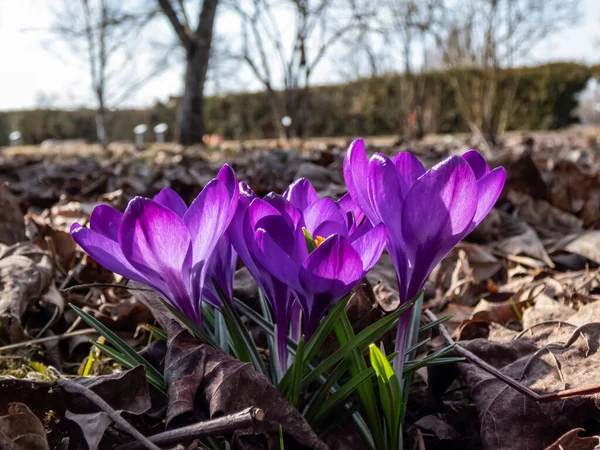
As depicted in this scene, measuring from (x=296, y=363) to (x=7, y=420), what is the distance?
0.36 meters

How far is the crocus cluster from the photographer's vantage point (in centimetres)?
69

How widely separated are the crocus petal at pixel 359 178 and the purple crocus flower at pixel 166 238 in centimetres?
15

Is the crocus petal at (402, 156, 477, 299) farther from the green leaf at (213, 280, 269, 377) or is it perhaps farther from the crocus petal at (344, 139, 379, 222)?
the green leaf at (213, 280, 269, 377)

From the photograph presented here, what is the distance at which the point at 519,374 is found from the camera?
946 mm

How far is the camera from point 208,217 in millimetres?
718

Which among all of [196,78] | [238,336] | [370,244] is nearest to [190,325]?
[238,336]

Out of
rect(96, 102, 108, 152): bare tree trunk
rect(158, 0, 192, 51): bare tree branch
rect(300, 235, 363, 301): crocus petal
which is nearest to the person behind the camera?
rect(300, 235, 363, 301): crocus petal

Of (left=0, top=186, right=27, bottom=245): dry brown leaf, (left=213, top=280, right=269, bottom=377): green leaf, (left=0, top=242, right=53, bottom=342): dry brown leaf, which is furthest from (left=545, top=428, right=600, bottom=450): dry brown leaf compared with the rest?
(left=0, top=186, right=27, bottom=245): dry brown leaf

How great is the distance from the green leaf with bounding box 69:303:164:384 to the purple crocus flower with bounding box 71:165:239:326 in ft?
0.41

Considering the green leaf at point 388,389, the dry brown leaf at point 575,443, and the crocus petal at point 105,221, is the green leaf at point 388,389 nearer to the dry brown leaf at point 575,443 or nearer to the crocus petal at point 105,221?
the dry brown leaf at point 575,443

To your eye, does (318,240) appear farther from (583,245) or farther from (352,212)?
(583,245)

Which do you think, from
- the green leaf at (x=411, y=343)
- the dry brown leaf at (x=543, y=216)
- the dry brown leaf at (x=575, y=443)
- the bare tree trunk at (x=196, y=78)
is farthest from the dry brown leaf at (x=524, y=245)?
the bare tree trunk at (x=196, y=78)

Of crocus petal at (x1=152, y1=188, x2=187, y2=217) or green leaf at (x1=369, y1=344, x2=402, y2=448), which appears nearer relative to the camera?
green leaf at (x1=369, y1=344, x2=402, y2=448)

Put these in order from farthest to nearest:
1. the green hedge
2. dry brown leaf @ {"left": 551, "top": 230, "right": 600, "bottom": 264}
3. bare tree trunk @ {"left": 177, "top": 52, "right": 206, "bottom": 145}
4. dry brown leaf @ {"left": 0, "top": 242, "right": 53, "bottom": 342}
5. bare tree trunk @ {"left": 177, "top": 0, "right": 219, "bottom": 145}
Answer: the green hedge, bare tree trunk @ {"left": 177, "top": 52, "right": 206, "bottom": 145}, bare tree trunk @ {"left": 177, "top": 0, "right": 219, "bottom": 145}, dry brown leaf @ {"left": 551, "top": 230, "right": 600, "bottom": 264}, dry brown leaf @ {"left": 0, "top": 242, "right": 53, "bottom": 342}
